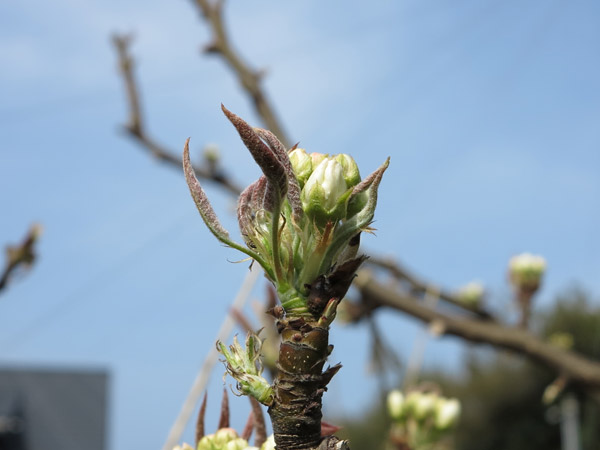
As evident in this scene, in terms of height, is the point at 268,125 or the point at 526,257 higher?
the point at 268,125

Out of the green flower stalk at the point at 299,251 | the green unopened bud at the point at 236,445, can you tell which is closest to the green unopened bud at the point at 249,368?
the green flower stalk at the point at 299,251

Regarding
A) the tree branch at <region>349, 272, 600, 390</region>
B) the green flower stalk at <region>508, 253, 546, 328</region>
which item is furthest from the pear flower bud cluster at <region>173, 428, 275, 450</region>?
the green flower stalk at <region>508, 253, 546, 328</region>

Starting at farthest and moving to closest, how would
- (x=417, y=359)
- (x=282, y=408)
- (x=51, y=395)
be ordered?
(x=51, y=395) → (x=417, y=359) → (x=282, y=408)

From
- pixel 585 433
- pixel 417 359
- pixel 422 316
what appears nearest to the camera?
pixel 417 359

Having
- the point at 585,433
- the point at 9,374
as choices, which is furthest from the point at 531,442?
the point at 9,374

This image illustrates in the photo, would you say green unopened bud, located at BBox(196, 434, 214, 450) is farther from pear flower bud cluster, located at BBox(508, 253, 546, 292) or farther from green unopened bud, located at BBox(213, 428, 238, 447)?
pear flower bud cluster, located at BBox(508, 253, 546, 292)

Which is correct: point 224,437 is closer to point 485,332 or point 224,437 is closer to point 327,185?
point 327,185

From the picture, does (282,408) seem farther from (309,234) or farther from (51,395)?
(51,395)

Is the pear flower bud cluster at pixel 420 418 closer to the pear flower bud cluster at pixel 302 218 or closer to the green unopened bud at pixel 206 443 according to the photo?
the green unopened bud at pixel 206 443
